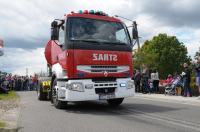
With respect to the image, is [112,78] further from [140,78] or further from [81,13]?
[140,78]

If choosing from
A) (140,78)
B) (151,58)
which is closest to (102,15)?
(140,78)

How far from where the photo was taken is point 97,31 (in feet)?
46.4

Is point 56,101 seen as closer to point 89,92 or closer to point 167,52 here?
point 89,92

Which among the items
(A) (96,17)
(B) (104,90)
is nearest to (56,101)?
(B) (104,90)

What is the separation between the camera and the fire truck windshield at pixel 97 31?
1379 cm

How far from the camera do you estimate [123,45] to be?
1428cm

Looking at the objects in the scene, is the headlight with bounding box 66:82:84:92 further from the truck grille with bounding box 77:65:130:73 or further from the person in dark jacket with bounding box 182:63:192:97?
the person in dark jacket with bounding box 182:63:192:97

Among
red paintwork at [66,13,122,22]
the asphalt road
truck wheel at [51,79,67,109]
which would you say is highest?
red paintwork at [66,13,122,22]

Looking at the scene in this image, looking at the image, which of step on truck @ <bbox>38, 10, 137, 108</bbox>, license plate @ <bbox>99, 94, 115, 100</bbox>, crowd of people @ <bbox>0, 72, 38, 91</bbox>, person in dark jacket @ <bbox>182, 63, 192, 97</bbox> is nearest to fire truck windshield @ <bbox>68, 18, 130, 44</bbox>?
step on truck @ <bbox>38, 10, 137, 108</bbox>

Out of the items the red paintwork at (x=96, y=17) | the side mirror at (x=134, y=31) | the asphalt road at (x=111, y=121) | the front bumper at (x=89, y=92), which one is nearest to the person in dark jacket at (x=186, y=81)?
the side mirror at (x=134, y=31)

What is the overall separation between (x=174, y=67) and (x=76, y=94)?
74388 millimetres

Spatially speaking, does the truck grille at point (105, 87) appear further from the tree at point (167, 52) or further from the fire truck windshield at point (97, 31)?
the tree at point (167, 52)

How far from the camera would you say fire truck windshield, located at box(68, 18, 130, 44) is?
45.2 ft

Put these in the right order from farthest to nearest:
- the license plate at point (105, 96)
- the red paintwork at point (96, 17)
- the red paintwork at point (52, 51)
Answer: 1. the red paintwork at point (52, 51)
2. the red paintwork at point (96, 17)
3. the license plate at point (105, 96)
